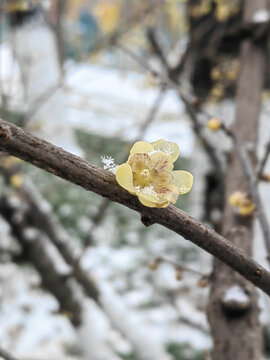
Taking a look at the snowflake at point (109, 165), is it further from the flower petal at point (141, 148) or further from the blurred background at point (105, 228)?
the blurred background at point (105, 228)

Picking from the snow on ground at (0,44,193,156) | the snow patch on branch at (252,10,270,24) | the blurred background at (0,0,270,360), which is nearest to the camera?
the snow patch on branch at (252,10,270,24)

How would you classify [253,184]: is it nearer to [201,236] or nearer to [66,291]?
[201,236]

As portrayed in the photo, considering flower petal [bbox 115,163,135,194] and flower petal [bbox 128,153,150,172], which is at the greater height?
flower petal [bbox 128,153,150,172]

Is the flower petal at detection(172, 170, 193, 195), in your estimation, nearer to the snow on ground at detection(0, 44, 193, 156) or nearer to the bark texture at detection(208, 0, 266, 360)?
the bark texture at detection(208, 0, 266, 360)

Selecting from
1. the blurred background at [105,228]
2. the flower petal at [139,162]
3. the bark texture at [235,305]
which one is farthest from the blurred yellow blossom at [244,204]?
the flower petal at [139,162]

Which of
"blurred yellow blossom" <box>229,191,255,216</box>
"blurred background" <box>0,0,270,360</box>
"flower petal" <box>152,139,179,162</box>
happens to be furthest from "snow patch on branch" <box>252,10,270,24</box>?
"flower petal" <box>152,139,179,162</box>

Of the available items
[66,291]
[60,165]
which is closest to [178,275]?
[60,165]
